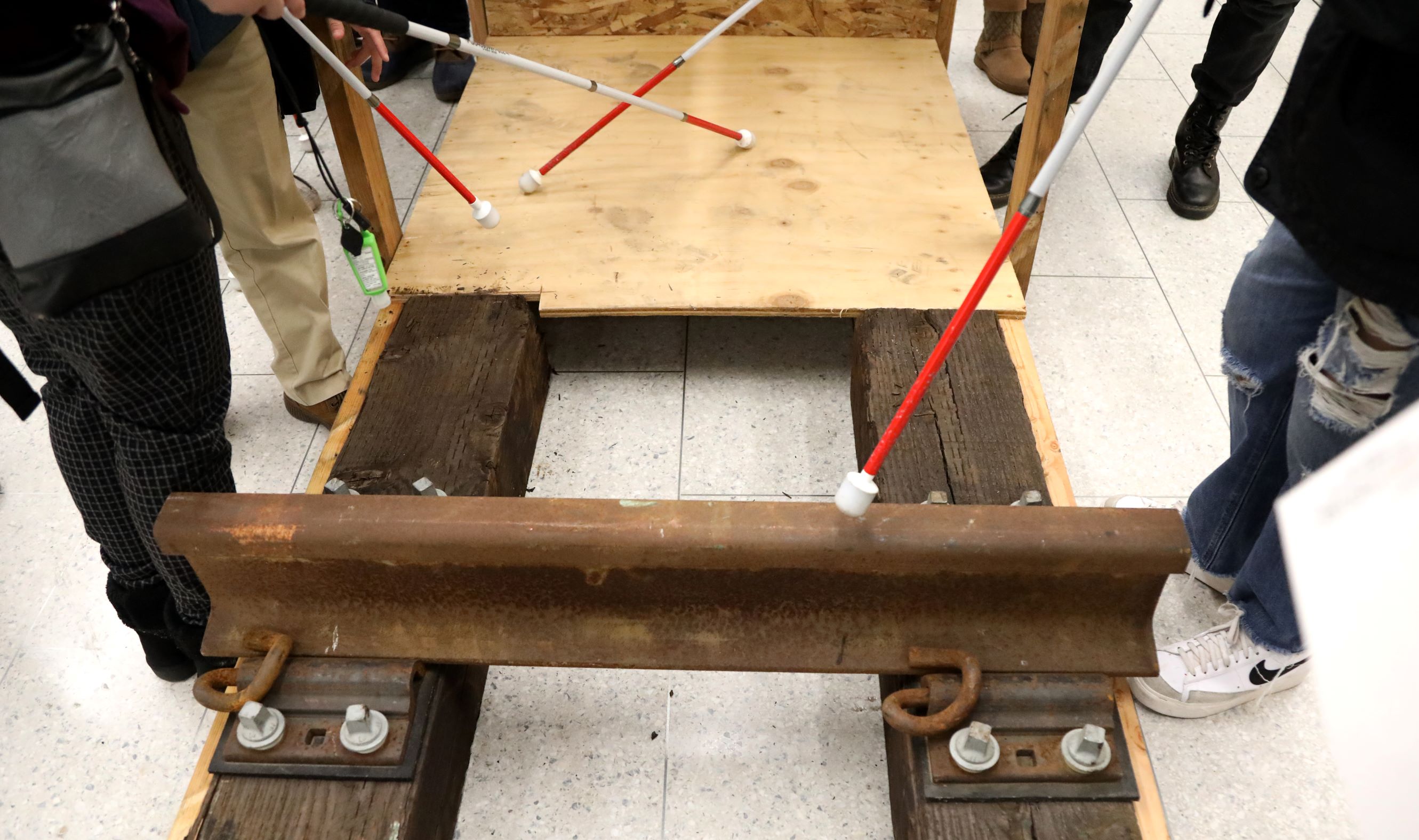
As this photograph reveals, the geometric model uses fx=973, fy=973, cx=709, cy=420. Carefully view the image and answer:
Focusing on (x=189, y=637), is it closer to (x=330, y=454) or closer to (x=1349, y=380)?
(x=330, y=454)

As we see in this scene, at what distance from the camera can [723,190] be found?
82.6 inches

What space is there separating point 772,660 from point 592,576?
0.80 feet

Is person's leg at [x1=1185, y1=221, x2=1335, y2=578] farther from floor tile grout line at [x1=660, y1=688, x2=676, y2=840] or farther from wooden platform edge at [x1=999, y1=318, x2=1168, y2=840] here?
floor tile grout line at [x1=660, y1=688, x2=676, y2=840]

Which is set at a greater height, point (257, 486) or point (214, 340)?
point (214, 340)

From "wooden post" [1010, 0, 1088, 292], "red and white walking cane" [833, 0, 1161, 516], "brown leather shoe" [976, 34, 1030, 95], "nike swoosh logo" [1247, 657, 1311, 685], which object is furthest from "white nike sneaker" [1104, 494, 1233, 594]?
"brown leather shoe" [976, 34, 1030, 95]

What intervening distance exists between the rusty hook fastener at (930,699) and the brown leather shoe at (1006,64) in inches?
86.3

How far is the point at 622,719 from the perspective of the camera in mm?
1474

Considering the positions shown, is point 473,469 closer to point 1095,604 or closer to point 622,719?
point 622,719

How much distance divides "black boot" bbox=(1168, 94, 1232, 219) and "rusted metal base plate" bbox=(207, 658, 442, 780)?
2134 millimetres

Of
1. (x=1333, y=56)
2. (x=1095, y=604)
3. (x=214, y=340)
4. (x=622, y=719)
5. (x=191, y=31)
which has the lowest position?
(x=622, y=719)

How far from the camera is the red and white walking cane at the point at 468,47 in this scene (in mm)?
1351

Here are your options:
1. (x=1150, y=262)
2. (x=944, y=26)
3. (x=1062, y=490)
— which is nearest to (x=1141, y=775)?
(x=1062, y=490)

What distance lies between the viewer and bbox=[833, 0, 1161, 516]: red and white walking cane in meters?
1.00

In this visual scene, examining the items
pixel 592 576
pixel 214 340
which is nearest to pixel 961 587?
pixel 592 576
